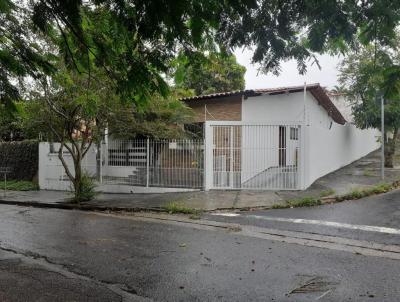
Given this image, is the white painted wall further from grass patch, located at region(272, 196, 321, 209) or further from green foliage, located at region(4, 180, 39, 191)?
grass patch, located at region(272, 196, 321, 209)

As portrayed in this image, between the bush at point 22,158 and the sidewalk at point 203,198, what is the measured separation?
317 cm

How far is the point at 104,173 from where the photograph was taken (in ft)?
53.2

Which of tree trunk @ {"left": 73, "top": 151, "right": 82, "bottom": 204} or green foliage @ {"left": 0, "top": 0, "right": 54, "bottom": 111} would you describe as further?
tree trunk @ {"left": 73, "top": 151, "right": 82, "bottom": 204}

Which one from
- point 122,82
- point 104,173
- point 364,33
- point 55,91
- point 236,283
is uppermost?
point 55,91

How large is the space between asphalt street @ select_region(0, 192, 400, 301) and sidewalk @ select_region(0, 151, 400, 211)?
1408mm

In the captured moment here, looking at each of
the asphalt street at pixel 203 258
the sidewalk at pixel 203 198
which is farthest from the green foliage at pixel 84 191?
the asphalt street at pixel 203 258

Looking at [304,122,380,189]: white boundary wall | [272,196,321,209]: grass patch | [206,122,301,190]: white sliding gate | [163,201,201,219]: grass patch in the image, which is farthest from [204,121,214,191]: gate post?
[272,196,321,209]: grass patch

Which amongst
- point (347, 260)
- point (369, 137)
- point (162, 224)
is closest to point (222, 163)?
point (162, 224)

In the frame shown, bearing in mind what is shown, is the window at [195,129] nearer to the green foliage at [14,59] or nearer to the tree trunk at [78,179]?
the tree trunk at [78,179]

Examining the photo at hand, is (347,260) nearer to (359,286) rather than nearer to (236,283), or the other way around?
(359,286)

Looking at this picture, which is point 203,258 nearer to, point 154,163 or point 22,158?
point 154,163

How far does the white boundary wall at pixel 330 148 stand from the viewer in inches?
568

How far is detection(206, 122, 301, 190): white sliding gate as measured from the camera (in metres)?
13.9

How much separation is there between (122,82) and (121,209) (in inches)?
303
